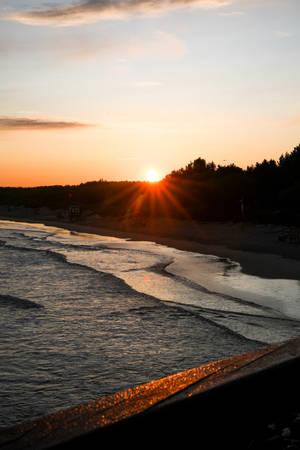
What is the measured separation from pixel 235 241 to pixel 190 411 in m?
28.3

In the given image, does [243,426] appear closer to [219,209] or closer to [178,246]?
[178,246]

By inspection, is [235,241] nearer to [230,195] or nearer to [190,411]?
[230,195]

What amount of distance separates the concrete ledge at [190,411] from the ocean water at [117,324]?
12.2 feet

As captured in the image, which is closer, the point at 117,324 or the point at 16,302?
the point at 117,324

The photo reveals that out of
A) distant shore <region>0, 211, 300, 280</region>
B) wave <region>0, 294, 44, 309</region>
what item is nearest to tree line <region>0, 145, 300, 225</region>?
distant shore <region>0, 211, 300, 280</region>

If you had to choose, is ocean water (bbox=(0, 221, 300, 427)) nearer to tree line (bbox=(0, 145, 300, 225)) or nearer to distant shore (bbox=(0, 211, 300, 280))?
distant shore (bbox=(0, 211, 300, 280))

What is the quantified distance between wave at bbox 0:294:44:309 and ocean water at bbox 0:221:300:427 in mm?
28

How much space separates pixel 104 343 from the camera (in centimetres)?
780

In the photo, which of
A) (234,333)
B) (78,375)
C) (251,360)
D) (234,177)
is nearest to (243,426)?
(251,360)

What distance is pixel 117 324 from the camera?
29.8ft

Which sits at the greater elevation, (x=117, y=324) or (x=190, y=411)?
(x=190, y=411)

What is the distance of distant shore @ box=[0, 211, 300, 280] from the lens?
1870cm

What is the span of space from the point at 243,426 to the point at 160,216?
4543cm

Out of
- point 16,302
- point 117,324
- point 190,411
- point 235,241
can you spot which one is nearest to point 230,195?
→ point 235,241
